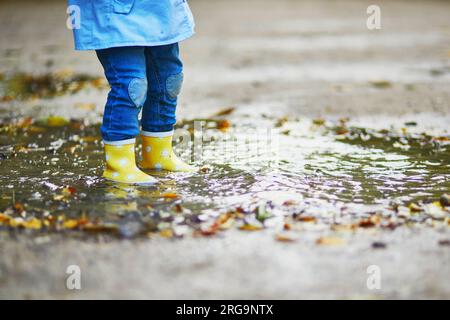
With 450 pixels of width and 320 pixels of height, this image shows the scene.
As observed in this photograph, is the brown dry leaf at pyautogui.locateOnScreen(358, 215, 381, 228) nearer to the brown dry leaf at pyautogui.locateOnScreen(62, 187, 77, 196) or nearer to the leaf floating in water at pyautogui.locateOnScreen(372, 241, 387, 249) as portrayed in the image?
the leaf floating in water at pyautogui.locateOnScreen(372, 241, 387, 249)

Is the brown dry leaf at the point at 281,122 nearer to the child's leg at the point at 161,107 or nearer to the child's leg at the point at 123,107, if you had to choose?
the child's leg at the point at 161,107

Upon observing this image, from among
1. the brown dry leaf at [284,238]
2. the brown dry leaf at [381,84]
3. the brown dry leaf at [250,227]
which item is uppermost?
the brown dry leaf at [381,84]

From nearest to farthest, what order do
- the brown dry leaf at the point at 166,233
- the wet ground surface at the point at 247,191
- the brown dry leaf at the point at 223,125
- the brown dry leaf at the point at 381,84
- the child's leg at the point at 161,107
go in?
1. the wet ground surface at the point at 247,191
2. the brown dry leaf at the point at 166,233
3. the child's leg at the point at 161,107
4. the brown dry leaf at the point at 223,125
5. the brown dry leaf at the point at 381,84

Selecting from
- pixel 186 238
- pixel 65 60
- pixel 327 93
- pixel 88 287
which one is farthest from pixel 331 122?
pixel 65 60

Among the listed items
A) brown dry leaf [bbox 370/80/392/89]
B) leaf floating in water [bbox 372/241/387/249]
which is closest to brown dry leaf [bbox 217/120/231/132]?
brown dry leaf [bbox 370/80/392/89]

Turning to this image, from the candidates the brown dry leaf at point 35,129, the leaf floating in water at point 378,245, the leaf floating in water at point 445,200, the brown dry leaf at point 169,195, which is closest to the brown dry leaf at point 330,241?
the leaf floating in water at point 378,245

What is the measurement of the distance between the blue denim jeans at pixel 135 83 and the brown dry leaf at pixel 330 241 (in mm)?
1170

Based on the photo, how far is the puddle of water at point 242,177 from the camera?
10.7ft

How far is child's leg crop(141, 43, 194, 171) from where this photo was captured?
374 centimetres

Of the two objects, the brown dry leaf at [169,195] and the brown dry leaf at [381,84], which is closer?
the brown dry leaf at [169,195]

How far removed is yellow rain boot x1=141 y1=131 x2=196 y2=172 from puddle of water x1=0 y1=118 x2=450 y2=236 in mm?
86

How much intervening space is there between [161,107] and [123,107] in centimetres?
35

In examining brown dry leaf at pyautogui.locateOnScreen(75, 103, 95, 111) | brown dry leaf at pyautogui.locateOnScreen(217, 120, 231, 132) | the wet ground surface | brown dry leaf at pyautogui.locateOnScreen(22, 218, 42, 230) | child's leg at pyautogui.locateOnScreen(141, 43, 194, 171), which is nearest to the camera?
the wet ground surface

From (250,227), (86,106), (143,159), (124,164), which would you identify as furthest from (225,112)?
(250,227)
